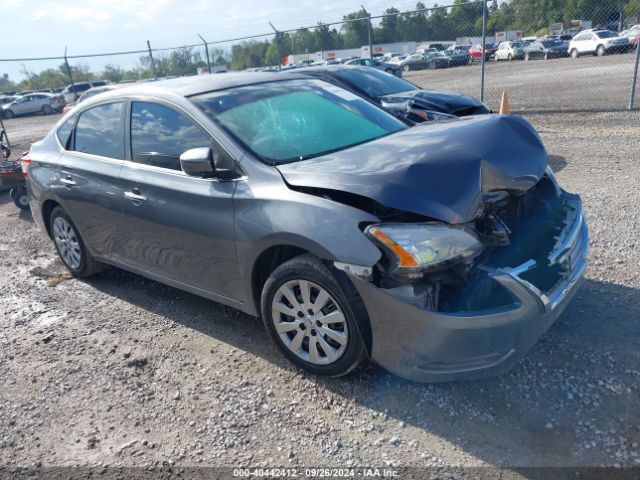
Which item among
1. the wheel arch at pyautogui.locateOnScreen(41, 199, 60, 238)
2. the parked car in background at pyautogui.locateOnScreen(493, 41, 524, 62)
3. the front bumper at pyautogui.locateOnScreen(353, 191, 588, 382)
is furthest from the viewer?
the parked car in background at pyautogui.locateOnScreen(493, 41, 524, 62)

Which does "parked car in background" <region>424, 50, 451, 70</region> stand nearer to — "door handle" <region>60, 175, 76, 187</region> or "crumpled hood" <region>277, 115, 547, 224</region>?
"door handle" <region>60, 175, 76, 187</region>

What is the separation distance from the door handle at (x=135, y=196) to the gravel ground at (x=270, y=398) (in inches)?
38.1

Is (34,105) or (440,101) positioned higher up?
(440,101)

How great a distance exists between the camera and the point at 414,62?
1676 inches

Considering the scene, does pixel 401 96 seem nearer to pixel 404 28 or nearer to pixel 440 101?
pixel 440 101

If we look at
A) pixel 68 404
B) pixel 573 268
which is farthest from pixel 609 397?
pixel 68 404

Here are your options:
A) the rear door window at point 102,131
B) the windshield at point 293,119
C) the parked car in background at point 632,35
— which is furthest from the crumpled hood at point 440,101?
the parked car in background at point 632,35

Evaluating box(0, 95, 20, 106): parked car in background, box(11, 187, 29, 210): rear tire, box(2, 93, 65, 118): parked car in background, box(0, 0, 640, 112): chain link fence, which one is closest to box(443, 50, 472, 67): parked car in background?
box(0, 0, 640, 112): chain link fence

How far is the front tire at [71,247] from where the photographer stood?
4961mm

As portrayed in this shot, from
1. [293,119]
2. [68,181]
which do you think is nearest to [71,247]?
[68,181]

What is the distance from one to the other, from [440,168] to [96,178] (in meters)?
2.83

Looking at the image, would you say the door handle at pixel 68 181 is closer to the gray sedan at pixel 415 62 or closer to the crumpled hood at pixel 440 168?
the crumpled hood at pixel 440 168

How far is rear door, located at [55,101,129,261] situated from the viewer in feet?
14.1

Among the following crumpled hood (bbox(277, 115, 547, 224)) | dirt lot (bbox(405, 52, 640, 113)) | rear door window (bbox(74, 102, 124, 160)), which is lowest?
dirt lot (bbox(405, 52, 640, 113))
